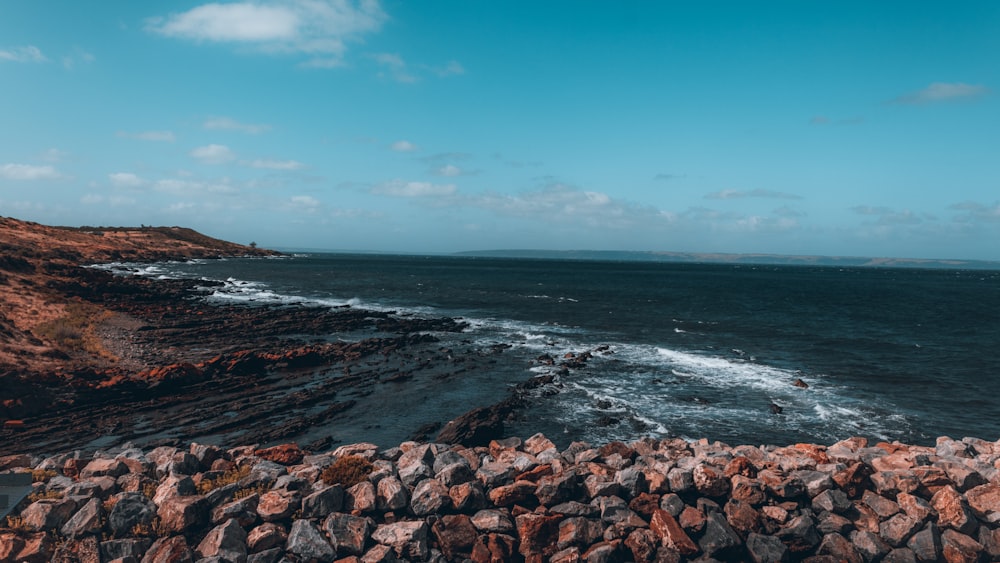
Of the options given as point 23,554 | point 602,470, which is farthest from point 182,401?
point 602,470

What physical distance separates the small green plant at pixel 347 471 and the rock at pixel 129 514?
3.78 metres

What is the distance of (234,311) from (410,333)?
21.7m

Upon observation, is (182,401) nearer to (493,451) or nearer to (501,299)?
(493,451)

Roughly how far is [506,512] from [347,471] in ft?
14.0

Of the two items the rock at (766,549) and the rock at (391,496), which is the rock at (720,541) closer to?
the rock at (766,549)

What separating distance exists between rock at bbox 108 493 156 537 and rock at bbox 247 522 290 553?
8.09ft

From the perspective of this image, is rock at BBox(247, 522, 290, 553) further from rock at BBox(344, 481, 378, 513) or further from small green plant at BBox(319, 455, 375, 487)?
small green plant at BBox(319, 455, 375, 487)

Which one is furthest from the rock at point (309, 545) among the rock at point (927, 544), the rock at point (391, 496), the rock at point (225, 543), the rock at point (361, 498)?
the rock at point (927, 544)

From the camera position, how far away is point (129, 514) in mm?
11305

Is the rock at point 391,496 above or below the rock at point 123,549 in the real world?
above

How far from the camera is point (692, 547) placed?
11445 millimetres

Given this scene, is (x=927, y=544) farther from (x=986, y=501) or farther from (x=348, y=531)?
(x=348, y=531)

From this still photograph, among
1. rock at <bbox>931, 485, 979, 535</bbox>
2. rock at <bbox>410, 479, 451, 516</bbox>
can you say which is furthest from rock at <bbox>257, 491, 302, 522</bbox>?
rock at <bbox>931, 485, 979, 535</bbox>

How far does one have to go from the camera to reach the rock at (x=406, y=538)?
11102mm
